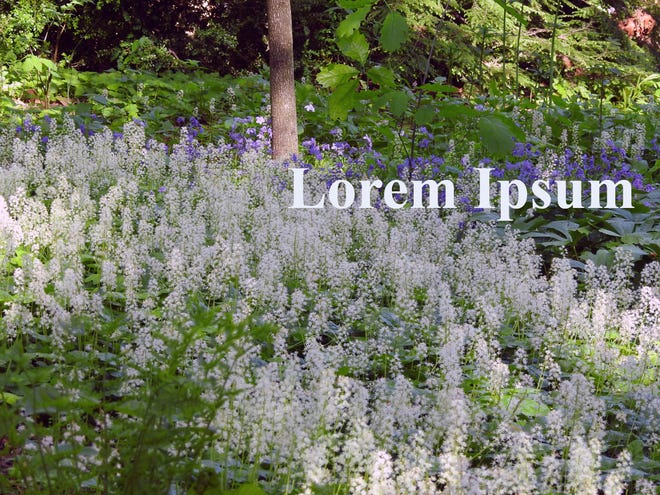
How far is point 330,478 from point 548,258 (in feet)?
14.1

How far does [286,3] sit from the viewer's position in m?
8.41

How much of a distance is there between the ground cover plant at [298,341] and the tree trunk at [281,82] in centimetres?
33

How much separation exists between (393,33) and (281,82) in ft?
9.21

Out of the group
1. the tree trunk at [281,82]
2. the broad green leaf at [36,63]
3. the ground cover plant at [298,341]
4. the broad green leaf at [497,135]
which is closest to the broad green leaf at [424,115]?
the broad green leaf at [497,135]

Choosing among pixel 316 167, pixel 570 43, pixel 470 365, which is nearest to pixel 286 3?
pixel 316 167

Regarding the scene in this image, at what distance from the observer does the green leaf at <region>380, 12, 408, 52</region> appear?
5.75 m

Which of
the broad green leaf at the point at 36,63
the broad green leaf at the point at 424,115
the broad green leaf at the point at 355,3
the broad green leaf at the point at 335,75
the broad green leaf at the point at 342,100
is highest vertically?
the broad green leaf at the point at 36,63

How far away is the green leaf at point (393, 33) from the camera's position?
18.9 feet

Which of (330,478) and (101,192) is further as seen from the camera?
(101,192)

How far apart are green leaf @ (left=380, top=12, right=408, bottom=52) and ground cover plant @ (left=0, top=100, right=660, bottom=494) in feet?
4.19

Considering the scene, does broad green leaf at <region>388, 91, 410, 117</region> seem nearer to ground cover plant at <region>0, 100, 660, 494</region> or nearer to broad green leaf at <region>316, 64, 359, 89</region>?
broad green leaf at <region>316, 64, 359, 89</region>

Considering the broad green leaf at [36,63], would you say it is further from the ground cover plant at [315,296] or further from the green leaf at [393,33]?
the green leaf at [393,33]

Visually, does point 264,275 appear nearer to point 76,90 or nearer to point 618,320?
point 618,320

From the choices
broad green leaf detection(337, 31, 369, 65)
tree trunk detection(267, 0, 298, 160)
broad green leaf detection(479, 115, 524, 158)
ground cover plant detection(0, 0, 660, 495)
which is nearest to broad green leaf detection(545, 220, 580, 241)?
ground cover plant detection(0, 0, 660, 495)
